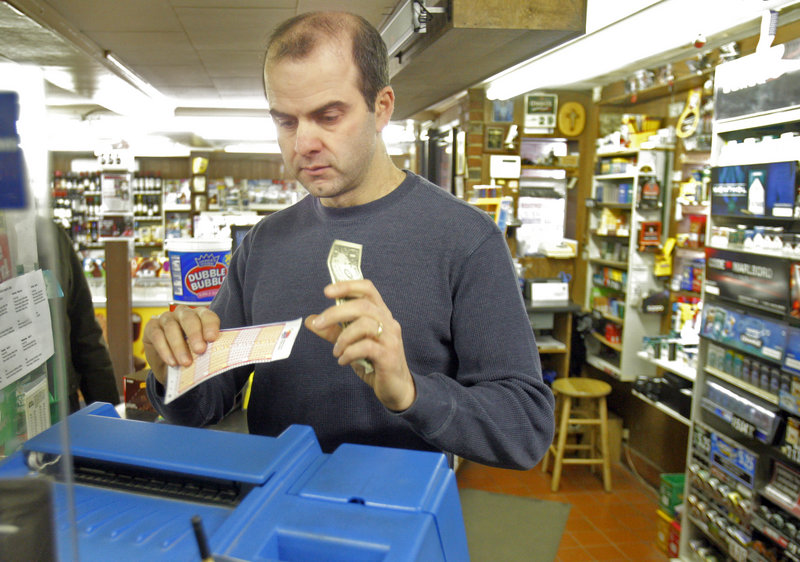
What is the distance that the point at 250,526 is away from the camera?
62cm

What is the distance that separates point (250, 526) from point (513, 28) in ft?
10.0

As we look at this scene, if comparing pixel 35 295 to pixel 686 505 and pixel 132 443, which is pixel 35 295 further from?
pixel 686 505

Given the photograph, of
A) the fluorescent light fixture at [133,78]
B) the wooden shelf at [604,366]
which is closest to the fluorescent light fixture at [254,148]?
the fluorescent light fixture at [133,78]

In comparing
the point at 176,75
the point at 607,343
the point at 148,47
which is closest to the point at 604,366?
the point at 607,343

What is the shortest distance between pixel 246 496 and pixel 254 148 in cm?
1024

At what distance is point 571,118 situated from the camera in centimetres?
668

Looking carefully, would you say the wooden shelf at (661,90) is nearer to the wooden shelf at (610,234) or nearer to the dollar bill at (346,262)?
the wooden shelf at (610,234)

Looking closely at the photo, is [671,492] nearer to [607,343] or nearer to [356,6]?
[607,343]

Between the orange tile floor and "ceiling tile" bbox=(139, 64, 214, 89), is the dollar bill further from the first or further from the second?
"ceiling tile" bbox=(139, 64, 214, 89)

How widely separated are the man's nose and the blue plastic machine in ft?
1.76

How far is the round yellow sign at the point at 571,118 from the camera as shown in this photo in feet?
21.8

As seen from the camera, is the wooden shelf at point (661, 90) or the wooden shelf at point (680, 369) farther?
the wooden shelf at point (661, 90)

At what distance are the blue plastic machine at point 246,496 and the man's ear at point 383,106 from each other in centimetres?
70

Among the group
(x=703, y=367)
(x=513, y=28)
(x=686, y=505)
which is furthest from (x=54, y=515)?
(x=686, y=505)
